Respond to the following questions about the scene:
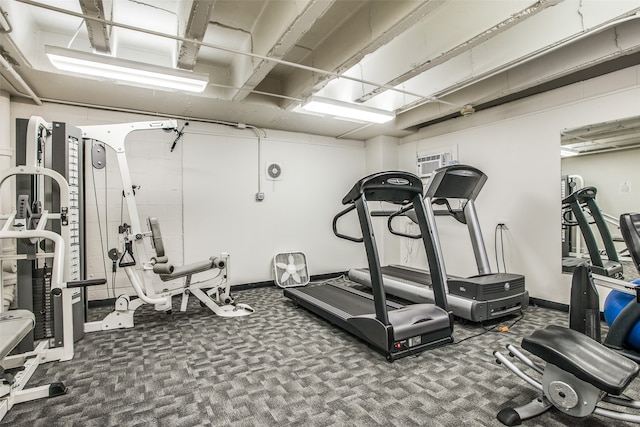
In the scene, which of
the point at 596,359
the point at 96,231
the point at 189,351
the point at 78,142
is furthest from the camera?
the point at 96,231

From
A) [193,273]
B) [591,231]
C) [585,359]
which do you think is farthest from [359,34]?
[591,231]

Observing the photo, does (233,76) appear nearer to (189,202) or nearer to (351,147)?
(189,202)

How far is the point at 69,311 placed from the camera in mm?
2443

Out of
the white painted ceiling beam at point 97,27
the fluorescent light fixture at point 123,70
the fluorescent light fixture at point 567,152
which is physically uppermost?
the white painted ceiling beam at point 97,27

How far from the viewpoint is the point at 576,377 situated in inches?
64.9

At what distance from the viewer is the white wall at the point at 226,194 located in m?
4.15

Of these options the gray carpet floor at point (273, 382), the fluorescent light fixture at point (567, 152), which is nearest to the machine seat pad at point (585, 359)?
the gray carpet floor at point (273, 382)

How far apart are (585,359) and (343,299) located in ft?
7.94

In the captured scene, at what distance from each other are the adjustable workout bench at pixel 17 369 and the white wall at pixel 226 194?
78.3 inches

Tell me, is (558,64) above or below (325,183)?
above

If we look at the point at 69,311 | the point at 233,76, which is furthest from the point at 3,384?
the point at 233,76

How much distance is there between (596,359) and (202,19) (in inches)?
129

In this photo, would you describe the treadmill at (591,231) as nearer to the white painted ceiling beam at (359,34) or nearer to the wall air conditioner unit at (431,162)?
the wall air conditioner unit at (431,162)

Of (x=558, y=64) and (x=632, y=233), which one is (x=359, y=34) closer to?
(x=558, y=64)
